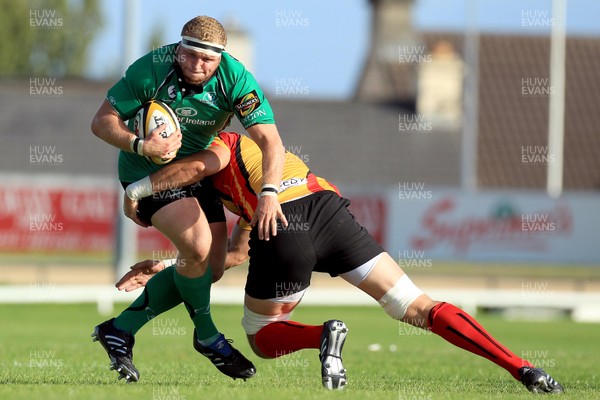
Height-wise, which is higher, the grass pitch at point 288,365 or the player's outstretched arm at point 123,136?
the player's outstretched arm at point 123,136

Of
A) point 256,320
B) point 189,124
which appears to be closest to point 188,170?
point 189,124

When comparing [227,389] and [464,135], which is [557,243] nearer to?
[464,135]

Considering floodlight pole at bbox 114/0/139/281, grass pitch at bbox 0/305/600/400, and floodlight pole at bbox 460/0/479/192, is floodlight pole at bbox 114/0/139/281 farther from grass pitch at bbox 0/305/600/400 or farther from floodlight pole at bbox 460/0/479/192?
floodlight pole at bbox 460/0/479/192

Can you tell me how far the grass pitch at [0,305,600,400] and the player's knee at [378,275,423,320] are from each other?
0.52 meters

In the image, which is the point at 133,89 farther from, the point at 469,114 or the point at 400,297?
the point at 469,114

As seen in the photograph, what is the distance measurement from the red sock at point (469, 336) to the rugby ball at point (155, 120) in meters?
1.92

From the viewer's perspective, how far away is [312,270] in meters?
7.64

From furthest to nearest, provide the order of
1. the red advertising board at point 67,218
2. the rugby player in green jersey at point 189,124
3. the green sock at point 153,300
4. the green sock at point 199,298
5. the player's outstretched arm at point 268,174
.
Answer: the red advertising board at point 67,218 < the green sock at point 153,300 < the green sock at point 199,298 < the rugby player in green jersey at point 189,124 < the player's outstretched arm at point 268,174

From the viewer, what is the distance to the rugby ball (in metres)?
7.57

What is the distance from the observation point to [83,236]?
1378 inches

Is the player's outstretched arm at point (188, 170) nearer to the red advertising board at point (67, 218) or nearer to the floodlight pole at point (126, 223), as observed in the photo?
the floodlight pole at point (126, 223)

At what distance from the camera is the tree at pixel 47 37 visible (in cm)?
6519

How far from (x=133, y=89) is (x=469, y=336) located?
2555 mm

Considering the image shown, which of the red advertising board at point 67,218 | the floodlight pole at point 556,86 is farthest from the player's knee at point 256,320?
the floodlight pole at point 556,86
